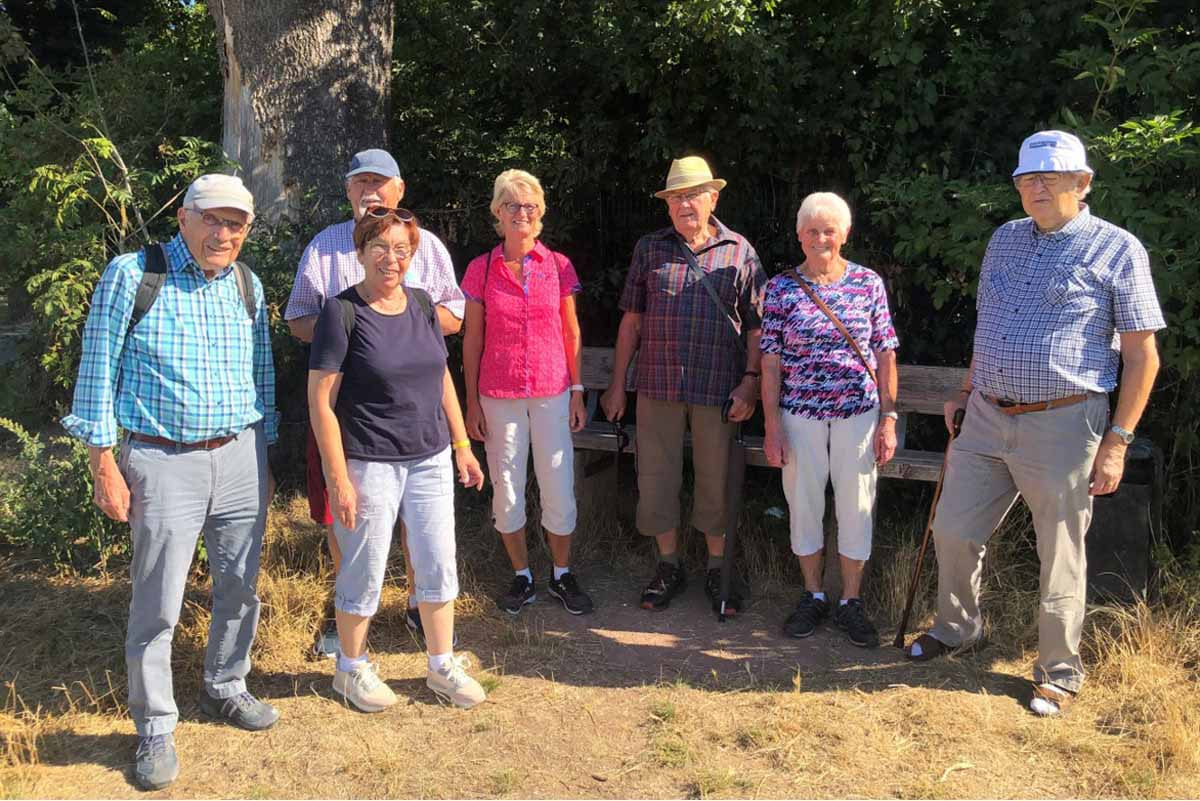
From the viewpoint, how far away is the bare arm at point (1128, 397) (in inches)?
138

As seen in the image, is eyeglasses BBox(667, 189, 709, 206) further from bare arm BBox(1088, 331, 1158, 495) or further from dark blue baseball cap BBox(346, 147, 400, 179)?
bare arm BBox(1088, 331, 1158, 495)

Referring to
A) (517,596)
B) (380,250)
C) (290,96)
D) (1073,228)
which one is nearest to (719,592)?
(517,596)

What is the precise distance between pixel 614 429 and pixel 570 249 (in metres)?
1.31

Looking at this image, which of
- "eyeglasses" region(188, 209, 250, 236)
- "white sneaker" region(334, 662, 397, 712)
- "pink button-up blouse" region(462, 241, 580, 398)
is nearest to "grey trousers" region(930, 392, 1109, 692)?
"pink button-up blouse" region(462, 241, 580, 398)

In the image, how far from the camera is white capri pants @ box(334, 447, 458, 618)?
358 centimetres

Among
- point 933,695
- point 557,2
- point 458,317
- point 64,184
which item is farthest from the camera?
point 557,2

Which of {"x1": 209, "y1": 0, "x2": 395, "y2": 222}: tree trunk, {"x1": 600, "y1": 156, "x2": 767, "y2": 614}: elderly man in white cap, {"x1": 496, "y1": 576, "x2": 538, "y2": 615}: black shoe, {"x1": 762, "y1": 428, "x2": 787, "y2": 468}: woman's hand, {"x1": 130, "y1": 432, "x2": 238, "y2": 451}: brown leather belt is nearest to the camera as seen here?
{"x1": 130, "y1": 432, "x2": 238, "y2": 451}: brown leather belt

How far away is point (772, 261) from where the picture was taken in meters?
5.84

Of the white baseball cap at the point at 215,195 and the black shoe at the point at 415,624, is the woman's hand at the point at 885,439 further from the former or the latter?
the white baseball cap at the point at 215,195

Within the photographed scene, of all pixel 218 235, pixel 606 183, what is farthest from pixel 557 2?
pixel 218 235

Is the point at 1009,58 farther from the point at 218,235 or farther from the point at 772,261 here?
the point at 218,235

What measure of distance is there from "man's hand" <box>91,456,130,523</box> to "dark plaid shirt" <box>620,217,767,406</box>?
2228 mm

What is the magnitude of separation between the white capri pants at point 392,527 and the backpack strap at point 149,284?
0.82 meters

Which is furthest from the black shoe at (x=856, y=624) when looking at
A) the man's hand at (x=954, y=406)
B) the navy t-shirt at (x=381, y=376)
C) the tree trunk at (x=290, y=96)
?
the tree trunk at (x=290, y=96)
